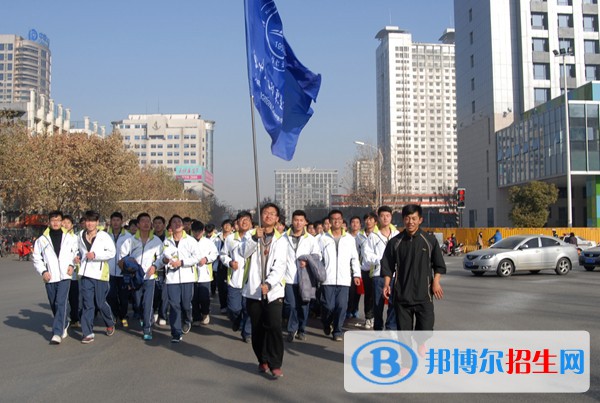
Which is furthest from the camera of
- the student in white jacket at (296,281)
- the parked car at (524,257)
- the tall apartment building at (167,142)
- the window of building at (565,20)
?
the tall apartment building at (167,142)

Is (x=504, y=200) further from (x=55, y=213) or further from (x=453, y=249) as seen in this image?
(x=55, y=213)

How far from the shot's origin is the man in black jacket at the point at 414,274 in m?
6.57

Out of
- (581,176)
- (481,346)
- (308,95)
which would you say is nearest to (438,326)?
(481,346)

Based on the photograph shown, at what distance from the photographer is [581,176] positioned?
49.4 meters

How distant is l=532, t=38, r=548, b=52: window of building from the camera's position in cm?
5919

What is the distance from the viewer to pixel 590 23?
197ft

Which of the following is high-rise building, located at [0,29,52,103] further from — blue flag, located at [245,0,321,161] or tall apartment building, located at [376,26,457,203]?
blue flag, located at [245,0,321,161]

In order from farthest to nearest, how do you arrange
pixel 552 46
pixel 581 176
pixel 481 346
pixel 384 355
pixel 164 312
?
1. pixel 552 46
2. pixel 581 176
3. pixel 164 312
4. pixel 481 346
5. pixel 384 355

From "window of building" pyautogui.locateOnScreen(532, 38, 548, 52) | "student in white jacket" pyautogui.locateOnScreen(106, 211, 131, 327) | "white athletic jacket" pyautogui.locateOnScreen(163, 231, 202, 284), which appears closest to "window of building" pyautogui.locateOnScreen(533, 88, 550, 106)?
"window of building" pyautogui.locateOnScreen(532, 38, 548, 52)

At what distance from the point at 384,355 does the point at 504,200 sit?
56202mm

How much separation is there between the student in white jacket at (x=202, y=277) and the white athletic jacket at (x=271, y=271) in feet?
8.56

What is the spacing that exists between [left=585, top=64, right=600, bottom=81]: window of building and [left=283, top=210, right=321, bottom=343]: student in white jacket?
58752 millimetres

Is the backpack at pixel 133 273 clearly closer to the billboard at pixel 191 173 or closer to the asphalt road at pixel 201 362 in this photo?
the asphalt road at pixel 201 362

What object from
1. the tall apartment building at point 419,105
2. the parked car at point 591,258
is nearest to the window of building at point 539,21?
the parked car at point 591,258
